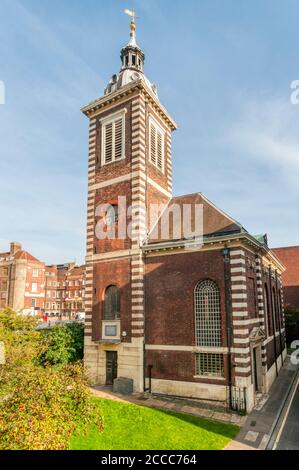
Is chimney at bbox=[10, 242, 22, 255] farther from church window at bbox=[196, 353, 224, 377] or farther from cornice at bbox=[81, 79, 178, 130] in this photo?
church window at bbox=[196, 353, 224, 377]

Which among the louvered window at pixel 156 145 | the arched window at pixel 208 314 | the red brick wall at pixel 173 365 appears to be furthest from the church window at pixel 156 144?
the red brick wall at pixel 173 365

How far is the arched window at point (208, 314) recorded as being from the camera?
1894 centimetres

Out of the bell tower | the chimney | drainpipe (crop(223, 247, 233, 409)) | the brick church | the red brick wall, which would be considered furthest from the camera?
the chimney

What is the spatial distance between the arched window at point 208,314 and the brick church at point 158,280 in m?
0.06

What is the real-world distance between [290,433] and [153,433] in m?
6.22

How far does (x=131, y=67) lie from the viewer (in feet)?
91.4

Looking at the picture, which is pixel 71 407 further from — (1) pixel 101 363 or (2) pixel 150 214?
(2) pixel 150 214

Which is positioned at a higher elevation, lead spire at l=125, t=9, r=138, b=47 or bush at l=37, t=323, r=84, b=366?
lead spire at l=125, t=9, r=138, b=47

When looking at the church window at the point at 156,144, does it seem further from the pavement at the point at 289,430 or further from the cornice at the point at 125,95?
the pavement at the point at 289,430

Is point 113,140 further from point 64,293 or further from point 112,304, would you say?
point 64,293

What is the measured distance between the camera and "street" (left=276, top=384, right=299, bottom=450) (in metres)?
12.8

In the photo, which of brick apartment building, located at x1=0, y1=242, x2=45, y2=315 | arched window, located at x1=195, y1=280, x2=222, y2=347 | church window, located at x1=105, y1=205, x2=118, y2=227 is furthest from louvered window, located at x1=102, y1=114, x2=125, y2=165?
brick apartment building, located at x1=0, y1=242, x2=45, y2=315

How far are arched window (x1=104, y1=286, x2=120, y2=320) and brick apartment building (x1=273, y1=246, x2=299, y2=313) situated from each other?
30.2 meters

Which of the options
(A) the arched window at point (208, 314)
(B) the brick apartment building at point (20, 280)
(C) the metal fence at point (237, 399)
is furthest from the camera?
(B) the brick apartment building at point (20, 280)
